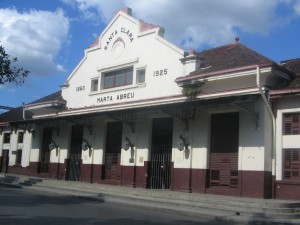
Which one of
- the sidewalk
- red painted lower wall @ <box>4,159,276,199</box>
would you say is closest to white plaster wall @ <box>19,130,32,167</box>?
red painted lower wall @ <box>4,159,276,199</box>

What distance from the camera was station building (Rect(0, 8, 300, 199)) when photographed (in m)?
16.6

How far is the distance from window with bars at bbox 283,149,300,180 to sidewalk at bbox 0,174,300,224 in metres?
1.40

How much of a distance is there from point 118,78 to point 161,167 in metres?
5.83

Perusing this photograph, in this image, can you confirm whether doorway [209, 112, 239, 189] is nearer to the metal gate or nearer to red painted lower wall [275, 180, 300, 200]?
red painted lower wall [275, 180, 300, 200]

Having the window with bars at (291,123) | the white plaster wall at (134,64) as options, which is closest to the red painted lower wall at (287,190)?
the window with bars at (291,123)

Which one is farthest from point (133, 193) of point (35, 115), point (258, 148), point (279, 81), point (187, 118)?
point (35, 115)

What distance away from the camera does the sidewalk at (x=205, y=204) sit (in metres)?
13.4

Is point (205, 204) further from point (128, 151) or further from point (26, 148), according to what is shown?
point (26, 148)

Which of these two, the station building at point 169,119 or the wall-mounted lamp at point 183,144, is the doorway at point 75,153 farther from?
the wall-mounted lamp at point 183,144

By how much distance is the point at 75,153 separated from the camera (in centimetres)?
2586

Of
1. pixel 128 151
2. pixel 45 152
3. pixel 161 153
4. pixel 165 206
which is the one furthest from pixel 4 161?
pixel 165 206

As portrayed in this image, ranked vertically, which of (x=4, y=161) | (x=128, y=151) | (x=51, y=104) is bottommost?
(x=4, y=161)

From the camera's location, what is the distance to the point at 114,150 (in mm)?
23297

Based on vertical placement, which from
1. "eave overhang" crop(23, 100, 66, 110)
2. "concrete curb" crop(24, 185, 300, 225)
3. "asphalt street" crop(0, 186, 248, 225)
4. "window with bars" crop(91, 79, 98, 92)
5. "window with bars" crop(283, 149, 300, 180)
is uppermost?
"window with bars" crop(91, 79, 98, 92)
